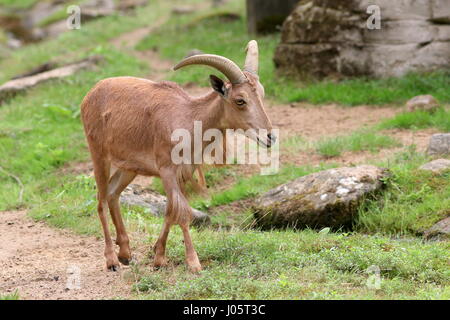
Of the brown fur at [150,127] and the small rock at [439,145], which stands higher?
the brown fur at [150,127]

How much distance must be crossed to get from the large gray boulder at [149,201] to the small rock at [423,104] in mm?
4508

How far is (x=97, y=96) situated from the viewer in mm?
7867

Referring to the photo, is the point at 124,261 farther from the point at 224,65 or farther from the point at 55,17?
the point at 55,17

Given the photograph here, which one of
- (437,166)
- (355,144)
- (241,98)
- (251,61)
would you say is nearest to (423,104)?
(355,144)

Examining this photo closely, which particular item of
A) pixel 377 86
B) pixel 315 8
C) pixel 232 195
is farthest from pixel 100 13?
pixel 232 195

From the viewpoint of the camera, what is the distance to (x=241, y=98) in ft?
23.0

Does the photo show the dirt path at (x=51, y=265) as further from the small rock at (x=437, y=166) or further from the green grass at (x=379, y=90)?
the green grass at (x=379, y=90)

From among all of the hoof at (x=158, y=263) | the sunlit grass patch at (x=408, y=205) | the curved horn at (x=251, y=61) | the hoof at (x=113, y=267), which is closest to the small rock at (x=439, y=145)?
the sunlit grass patch at (x=408, y=205)

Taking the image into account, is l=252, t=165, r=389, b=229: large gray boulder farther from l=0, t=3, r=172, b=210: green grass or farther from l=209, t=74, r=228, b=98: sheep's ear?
l=0, t=3, r=172, b=210: green grass

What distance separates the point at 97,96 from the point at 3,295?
2.36 metres

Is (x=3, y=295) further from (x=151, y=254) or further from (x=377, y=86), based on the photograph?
(x=377, y=86)

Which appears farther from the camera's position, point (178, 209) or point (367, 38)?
point (367, 38)

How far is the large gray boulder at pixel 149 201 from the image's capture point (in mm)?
9477

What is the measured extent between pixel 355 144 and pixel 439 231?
3237 mm
